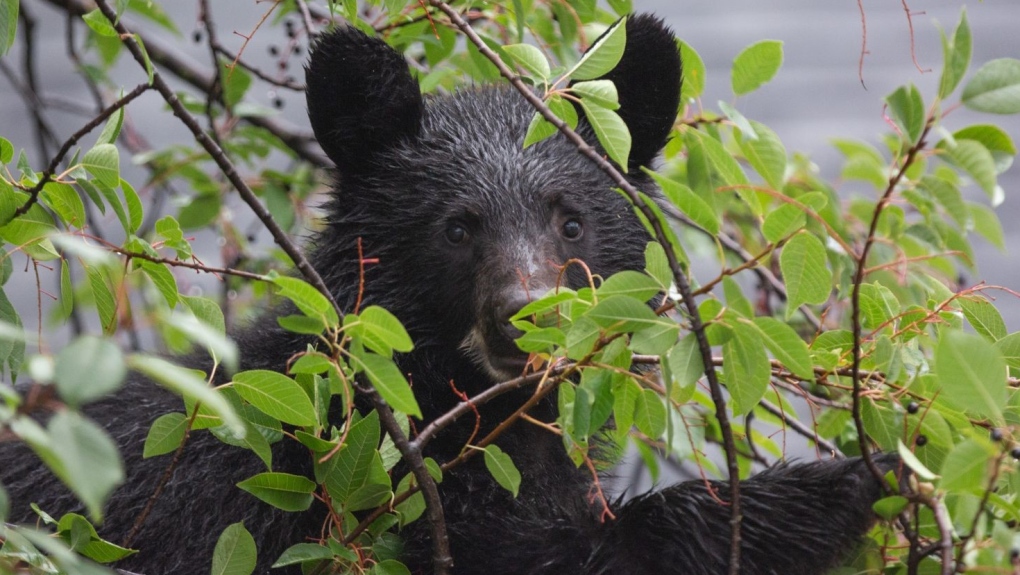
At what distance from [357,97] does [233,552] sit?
150 cm

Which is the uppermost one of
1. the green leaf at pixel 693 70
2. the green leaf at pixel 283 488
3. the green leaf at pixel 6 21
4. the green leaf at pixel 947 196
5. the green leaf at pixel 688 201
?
the green leaf at pixel 693 70

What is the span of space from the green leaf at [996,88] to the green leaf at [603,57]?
2.03 feet

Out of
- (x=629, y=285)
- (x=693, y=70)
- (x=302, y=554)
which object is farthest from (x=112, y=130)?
(x=693, y=70)

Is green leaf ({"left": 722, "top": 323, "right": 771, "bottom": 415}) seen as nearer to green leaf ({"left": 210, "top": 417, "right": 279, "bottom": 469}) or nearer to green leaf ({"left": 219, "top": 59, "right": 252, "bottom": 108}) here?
green leaf ({"left": 210, "top": 417, "right": 279, "bottom": 469})

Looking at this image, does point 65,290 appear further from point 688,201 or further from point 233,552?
point 688,201

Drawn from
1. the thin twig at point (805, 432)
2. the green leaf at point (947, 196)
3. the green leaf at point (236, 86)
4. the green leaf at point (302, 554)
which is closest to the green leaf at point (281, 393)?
the green leaf at point (302, 554)

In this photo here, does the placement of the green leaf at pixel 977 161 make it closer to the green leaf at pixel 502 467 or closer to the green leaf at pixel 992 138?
the green leaf at pixel 992 138

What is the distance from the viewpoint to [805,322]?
3.71 meters

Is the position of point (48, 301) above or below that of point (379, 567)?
above

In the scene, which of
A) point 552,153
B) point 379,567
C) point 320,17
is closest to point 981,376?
point 379,567

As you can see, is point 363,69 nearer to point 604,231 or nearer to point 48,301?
point 604,231

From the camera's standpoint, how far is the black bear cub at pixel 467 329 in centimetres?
244

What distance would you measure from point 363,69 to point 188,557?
1.33 metres

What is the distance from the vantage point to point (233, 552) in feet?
6.26
